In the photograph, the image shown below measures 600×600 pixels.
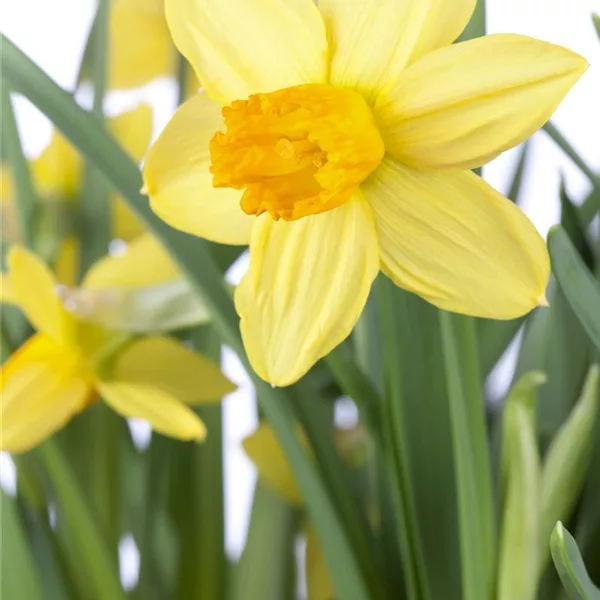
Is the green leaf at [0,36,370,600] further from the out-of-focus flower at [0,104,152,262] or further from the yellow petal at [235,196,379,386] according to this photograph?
the out-of-focus flower at [0,104,152,262]

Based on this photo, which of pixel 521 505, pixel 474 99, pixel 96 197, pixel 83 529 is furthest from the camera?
pixel 96 197

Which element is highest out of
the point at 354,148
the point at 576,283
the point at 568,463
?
the point at 354,148

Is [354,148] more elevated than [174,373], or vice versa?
[354,148]

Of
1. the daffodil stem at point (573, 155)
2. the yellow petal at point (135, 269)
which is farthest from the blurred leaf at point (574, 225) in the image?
the yellow petal at point (135, 269)

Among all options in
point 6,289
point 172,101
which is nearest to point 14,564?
point 6,289

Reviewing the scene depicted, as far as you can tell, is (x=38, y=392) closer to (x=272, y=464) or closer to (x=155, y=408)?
(x=155, y=408)

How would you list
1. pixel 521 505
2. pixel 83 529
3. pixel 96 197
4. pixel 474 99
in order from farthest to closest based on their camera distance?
1. pixel 96 197
2. pixel 83 529
3. pixel 521 505
4. pixel 474 99

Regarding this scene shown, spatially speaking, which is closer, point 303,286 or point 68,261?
point 303,286

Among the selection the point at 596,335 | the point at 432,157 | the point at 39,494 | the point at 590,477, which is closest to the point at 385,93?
the point at 432,157
